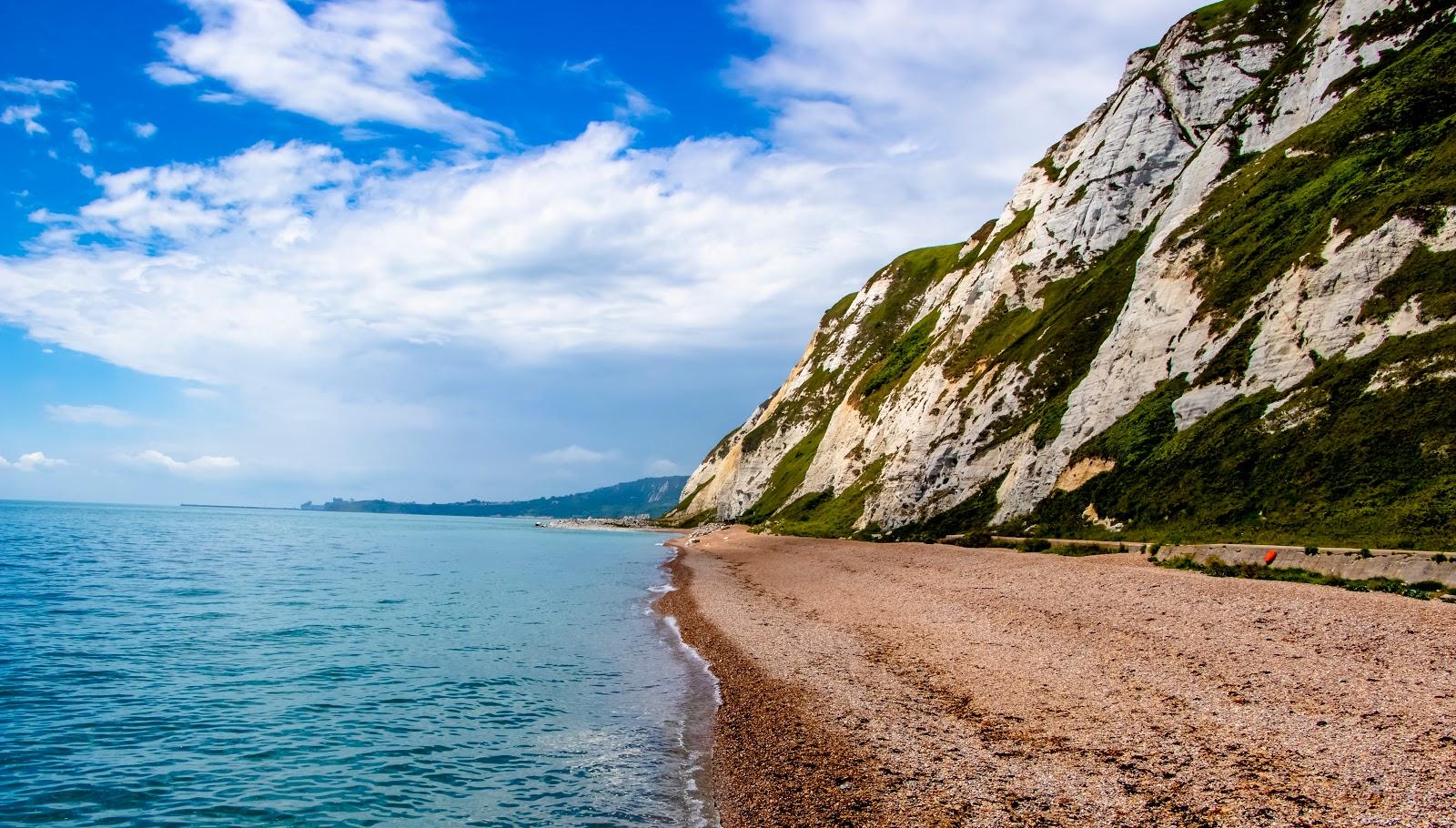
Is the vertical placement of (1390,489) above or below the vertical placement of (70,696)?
above

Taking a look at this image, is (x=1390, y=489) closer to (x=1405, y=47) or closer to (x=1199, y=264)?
(x=1199, y=264)

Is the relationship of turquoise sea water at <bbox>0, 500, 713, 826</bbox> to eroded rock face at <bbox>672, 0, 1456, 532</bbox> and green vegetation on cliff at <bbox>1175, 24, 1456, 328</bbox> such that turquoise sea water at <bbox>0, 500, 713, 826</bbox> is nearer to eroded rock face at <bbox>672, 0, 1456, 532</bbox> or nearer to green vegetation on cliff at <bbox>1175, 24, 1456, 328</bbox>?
eroded rock face at <bbox>672, 0, 1456, 532</bbox>

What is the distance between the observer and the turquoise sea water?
12055 mm

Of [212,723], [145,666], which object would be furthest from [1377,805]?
[145,666]

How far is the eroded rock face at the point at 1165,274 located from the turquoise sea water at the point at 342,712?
2949 cm

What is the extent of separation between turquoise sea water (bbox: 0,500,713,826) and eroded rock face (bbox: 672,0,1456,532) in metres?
29.5

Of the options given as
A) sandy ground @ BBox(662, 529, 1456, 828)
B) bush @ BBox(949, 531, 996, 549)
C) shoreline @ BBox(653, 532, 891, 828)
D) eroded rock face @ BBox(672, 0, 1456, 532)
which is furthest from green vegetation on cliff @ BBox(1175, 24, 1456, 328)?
shoreline @ BBox(653, 532, 891, 828)

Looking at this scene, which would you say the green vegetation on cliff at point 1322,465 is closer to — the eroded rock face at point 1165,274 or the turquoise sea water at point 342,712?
the eroded rock face at point 1165,274

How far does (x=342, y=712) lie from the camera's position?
56.2ft

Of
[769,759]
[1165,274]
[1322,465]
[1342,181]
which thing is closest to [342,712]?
[769,759]

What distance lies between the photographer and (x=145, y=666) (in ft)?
68.5

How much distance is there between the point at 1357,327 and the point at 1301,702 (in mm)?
26185

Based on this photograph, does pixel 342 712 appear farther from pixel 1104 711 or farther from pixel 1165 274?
pixel 1165 274

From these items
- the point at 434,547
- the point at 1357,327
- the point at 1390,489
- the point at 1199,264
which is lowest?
the point at 434,547
